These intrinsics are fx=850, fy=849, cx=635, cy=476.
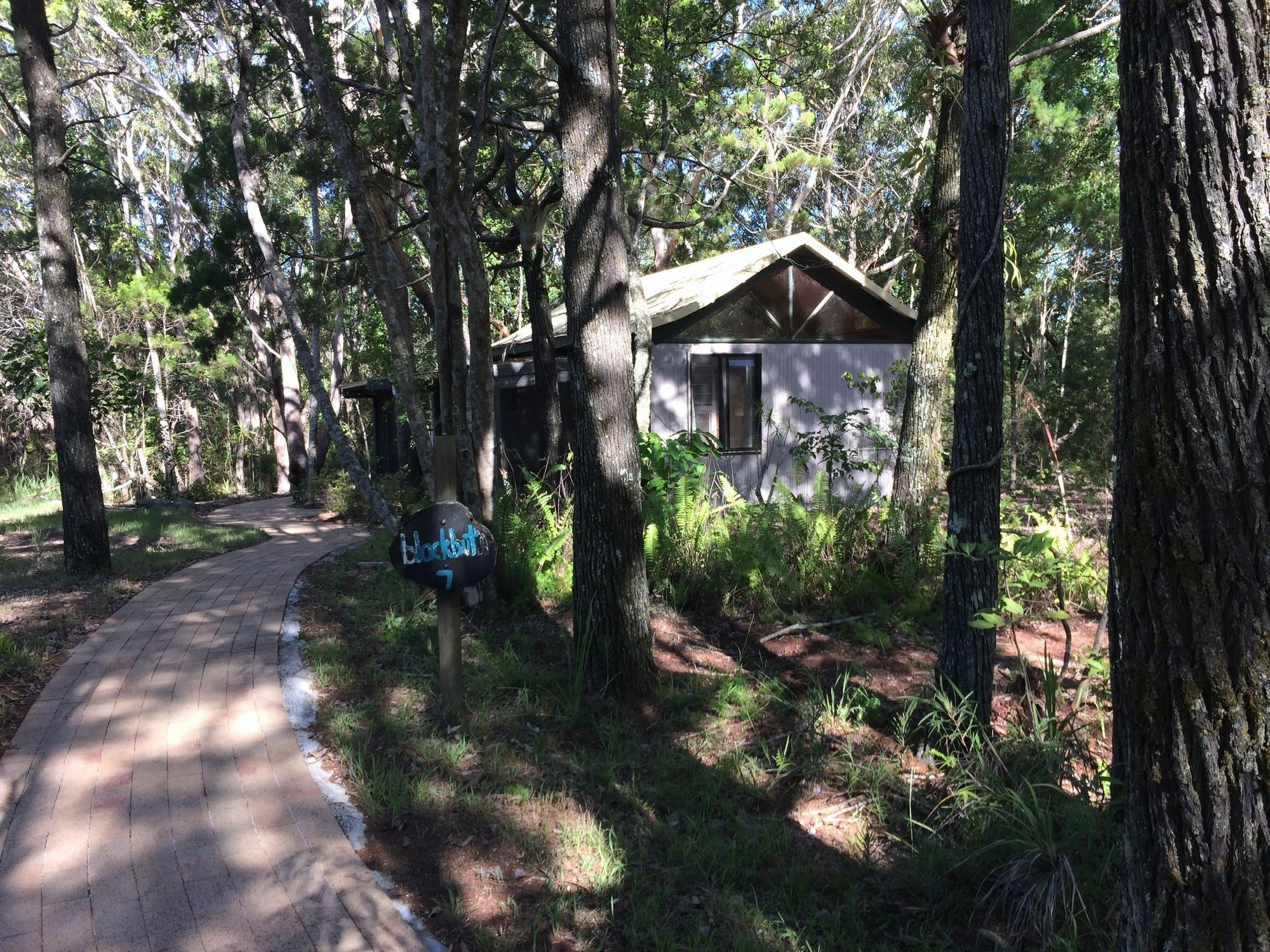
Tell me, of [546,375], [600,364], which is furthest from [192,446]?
[600,364]

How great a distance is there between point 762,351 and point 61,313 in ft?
31.0

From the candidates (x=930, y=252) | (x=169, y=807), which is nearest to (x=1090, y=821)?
(x=169, y=807)

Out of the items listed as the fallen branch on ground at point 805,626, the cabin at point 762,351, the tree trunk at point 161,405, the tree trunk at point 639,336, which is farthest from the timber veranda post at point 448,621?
the tree trunk at point 161,405

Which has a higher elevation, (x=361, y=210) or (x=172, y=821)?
(x=361, y=210)

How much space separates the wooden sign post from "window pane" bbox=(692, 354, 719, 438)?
8.56 metres

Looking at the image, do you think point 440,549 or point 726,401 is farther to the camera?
point 726,401

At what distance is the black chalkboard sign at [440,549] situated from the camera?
4750 mm

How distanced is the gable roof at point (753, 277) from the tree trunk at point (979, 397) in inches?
277

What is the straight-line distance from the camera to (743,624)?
6824 millimetres

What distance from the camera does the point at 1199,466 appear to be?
1.92 meters

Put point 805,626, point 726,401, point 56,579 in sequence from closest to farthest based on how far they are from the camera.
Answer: point 805,626, point 56,579, point 726,401

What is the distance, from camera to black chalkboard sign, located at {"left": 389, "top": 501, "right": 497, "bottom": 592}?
15.6ft

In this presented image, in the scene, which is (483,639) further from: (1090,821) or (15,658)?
(1090,821)

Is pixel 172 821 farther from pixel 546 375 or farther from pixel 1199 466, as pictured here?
pixel 546 375
